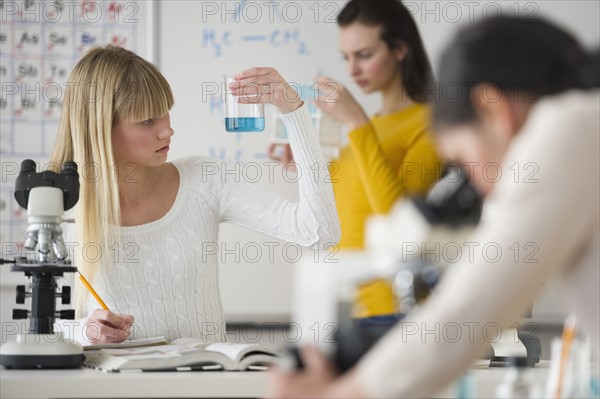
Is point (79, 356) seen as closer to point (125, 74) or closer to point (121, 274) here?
point (121, 274)

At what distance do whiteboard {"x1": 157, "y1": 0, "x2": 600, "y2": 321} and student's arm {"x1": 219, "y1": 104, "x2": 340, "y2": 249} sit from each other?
3.12 ft

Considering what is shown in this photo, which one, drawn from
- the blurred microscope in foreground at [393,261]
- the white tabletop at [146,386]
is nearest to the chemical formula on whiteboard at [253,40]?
the white tabletop at [146,386]

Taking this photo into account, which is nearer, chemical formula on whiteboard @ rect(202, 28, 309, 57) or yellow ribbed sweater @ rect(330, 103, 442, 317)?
yellow ribbed sweater @ rect(330, 103, 442, 317)

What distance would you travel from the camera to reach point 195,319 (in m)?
2.35

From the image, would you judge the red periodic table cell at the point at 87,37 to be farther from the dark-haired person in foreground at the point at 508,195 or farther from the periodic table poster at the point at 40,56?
the dark-haired person in foreground at the point at 508,195

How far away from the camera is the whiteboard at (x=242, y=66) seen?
342 centimetres

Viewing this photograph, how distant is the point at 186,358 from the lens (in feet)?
5.60

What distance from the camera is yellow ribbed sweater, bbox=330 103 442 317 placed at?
241 centimetres

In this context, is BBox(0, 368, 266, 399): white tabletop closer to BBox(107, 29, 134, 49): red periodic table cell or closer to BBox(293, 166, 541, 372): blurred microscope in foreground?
BBox(293, 166, 541, 372): blurred microscope in foreground

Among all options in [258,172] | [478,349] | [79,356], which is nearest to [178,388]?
[79,356]

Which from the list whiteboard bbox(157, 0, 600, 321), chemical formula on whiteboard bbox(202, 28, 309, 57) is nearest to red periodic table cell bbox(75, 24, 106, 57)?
whiteboard bbox(157, 0, 600, 321)

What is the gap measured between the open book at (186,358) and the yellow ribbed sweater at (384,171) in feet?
1.99

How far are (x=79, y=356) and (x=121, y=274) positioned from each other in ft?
1.81

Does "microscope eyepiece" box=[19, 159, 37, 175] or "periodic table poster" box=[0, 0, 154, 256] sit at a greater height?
"periodic table poster" box=[0, 0, 154, 256]
